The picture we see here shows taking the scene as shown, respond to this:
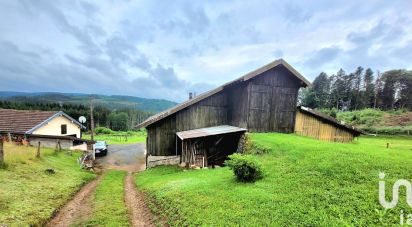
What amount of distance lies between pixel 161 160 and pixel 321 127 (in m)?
14.9

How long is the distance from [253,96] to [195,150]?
656 centimetres

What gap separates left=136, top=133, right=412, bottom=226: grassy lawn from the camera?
233 inches

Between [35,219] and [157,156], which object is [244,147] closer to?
[157,156]

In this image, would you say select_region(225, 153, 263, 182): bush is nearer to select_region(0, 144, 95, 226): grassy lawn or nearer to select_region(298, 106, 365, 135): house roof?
select_region(0, 144, 95, 226): grassy lawn

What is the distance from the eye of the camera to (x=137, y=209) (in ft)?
33.1

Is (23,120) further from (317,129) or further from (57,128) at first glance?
(317,129)

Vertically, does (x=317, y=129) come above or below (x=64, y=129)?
above

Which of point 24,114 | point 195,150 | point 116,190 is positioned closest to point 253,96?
point 195,150

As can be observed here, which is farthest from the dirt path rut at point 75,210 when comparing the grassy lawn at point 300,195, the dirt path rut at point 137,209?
the grassy lawn at point 300,195

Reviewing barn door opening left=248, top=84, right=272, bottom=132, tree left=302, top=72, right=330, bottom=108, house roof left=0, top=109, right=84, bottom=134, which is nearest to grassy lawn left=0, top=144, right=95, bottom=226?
house roof left=0, top=109, right=84, bottom=134

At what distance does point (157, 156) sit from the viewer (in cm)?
1967

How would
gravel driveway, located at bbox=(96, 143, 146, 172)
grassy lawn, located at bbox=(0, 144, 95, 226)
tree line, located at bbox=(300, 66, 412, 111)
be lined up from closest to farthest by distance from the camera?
grassy lawn, located at bbox=(0, 144, 95, 226) → gravel driveway, located at bbox=(96, 143, 146, 172) → tree line, located at bbox=(300, 66, 412, 111)

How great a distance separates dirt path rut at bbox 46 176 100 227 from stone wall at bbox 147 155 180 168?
7.05 m

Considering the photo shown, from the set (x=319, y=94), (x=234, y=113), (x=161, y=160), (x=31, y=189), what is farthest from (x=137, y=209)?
(x=319, y=94)
